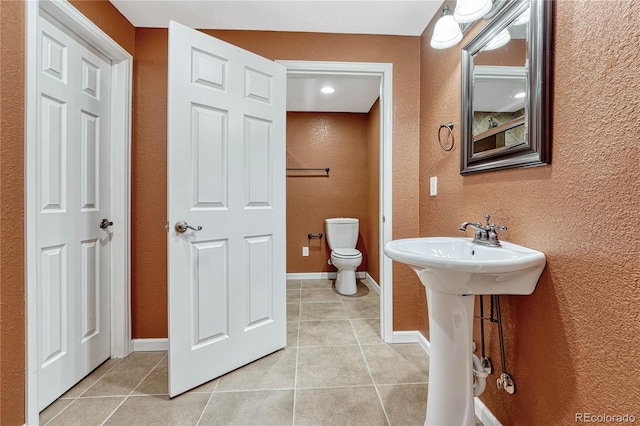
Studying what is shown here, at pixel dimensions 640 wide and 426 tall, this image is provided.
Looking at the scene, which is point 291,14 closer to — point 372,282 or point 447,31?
point 447,31

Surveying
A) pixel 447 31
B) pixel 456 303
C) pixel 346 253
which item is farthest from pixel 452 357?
pixel 346 253

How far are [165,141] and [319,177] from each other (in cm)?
200

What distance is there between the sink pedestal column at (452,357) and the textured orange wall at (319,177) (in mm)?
2481

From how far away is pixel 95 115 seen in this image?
1.54 meters

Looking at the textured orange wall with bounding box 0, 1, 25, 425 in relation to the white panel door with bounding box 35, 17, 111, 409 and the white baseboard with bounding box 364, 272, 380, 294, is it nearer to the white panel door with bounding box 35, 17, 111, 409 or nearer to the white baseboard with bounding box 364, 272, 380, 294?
the white panel door with bounding box 35, 17, 111, 409

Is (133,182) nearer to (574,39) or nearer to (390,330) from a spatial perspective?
(390,330)

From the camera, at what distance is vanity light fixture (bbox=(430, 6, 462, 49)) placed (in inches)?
52.0

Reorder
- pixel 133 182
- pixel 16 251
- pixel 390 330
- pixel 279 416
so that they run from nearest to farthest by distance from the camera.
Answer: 1. pixel 16 251
2. pixel 279 416
3. pixel 133 182
4. pixel 390 330

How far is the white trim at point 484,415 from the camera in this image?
45.4 inches

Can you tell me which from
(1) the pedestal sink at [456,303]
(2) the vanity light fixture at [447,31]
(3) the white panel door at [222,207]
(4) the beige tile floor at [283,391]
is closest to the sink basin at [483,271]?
(1) the pedestal sink at [456,303]

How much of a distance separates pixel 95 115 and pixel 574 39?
220 centimetres

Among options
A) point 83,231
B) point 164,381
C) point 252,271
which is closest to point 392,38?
point 252,271

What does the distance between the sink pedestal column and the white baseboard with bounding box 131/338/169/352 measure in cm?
171

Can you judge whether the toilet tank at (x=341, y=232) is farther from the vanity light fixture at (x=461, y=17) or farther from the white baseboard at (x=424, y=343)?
the vanity light fixture at (x=461, y=17)
